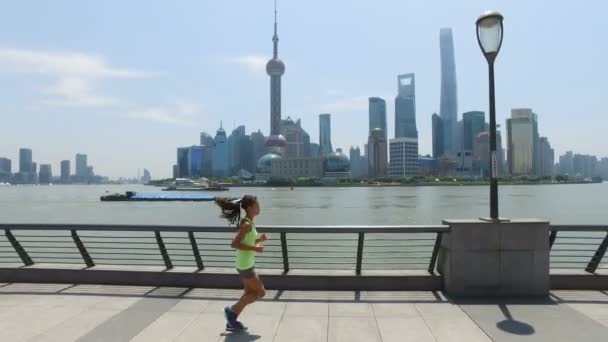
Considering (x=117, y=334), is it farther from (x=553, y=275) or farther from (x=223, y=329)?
(x=553, y=275)

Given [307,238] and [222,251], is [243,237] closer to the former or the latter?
[222,251]

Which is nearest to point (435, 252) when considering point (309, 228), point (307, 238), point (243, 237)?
point (309, 228)

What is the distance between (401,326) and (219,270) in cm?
371

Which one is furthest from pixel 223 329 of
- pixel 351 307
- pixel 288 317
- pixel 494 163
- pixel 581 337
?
pixel 494 163

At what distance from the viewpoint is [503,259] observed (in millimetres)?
7496

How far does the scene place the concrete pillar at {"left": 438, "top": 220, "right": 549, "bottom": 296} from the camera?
749 centimetres

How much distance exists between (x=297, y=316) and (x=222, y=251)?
1255 cm

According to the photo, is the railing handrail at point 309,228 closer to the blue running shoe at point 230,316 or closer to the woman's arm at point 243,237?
the woman's arm at point 243,237

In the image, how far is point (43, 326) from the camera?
614 centimetres

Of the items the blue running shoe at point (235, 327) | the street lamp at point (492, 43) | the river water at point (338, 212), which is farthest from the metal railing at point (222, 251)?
the river water at point (338, 212)

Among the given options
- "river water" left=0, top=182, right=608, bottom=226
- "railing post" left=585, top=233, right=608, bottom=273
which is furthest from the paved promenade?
"river water" left=0, top=182, right=608, bottom=226

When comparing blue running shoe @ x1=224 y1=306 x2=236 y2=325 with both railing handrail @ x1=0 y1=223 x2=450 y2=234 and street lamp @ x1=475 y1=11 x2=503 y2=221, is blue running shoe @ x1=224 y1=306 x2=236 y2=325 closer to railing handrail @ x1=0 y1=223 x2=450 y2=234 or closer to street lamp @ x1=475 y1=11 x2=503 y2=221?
railing handrail @ x1=0 y1=223 x2=450 y2=234

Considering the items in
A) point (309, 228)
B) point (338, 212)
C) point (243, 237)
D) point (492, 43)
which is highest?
point (492, 43)

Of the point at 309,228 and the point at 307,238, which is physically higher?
the point at 309,228
